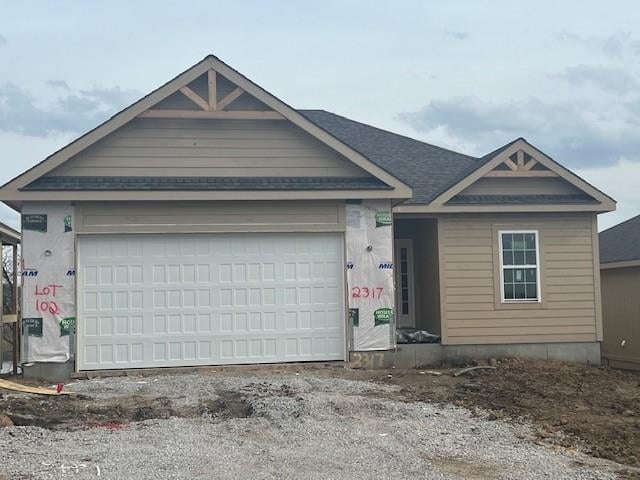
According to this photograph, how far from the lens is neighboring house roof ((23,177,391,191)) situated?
12.3 m

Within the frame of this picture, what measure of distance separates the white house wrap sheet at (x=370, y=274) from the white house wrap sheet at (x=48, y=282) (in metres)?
4.90

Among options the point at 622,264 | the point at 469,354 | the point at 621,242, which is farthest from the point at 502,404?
the point at 621,242

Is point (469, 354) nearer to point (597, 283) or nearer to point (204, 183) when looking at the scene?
point (597, 283)

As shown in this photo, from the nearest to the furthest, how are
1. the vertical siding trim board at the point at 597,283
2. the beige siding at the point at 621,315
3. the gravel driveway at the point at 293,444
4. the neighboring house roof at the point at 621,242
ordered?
the gravel driveway at the point at 293,444 → the vertical siding trim board at the point at 597,283 → the beige siding at the point at 621,315 → the neighboring house roof at the point at 621,242

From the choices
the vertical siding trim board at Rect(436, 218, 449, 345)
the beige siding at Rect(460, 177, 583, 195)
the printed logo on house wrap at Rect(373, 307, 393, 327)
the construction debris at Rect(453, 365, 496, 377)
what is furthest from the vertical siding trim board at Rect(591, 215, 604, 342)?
the printed logo on house wrap at Rect(373, 307, 393, 327)

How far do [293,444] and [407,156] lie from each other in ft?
36.6

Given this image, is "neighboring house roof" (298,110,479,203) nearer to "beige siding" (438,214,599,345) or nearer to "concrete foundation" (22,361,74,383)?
"beige siding" (438,214,599,345)

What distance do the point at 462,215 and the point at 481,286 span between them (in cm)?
146

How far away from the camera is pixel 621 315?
18391mm

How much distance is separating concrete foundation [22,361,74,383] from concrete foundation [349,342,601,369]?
511 cm

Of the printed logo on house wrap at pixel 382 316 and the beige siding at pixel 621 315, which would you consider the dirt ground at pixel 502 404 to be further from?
the beige siding at pixel 621 315

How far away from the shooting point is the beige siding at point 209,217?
40.9 ft

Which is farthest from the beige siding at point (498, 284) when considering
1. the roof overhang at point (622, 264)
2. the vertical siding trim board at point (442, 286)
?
the roof overhang at point (622, 264)

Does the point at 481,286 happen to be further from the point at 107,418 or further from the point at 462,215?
the point at 107,418
